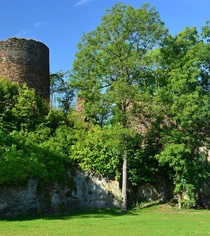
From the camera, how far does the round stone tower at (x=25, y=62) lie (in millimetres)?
23938

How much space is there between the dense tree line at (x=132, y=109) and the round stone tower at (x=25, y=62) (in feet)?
5.10

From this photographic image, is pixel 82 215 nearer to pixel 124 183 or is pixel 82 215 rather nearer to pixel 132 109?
pixel 124 183

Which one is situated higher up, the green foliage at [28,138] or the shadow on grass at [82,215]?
the green foliage at [28,138]

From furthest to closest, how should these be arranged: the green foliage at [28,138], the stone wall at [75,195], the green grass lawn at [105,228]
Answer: the stone wall at [75,195] → the green foliage at [28,138] → the green grass lawn at [105,228]

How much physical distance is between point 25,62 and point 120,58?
710cm

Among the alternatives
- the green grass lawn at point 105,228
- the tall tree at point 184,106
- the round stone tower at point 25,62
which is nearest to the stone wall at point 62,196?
the green grass lawn at point 105,228

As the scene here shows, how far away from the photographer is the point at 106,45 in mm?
21500

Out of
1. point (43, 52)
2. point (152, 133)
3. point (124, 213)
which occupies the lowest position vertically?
point (124, 213)

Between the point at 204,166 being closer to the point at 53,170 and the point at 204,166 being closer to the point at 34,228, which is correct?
the point at 53,170

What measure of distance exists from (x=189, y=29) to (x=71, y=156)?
1076 cm

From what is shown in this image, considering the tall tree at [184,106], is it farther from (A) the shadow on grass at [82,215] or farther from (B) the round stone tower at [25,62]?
(B) the round stone tower at [25,62]

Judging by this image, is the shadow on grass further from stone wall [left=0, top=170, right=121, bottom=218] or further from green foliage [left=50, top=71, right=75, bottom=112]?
green foliage [left=50, top=71, right=75, bottom=112]

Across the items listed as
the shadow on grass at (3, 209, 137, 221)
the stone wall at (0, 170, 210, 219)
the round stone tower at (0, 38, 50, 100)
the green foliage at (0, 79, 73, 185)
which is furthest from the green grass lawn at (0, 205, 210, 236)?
the round stone tower at (0, 38, 50, 100)

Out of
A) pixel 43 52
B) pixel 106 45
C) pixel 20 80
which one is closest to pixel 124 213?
pixel 106 45
